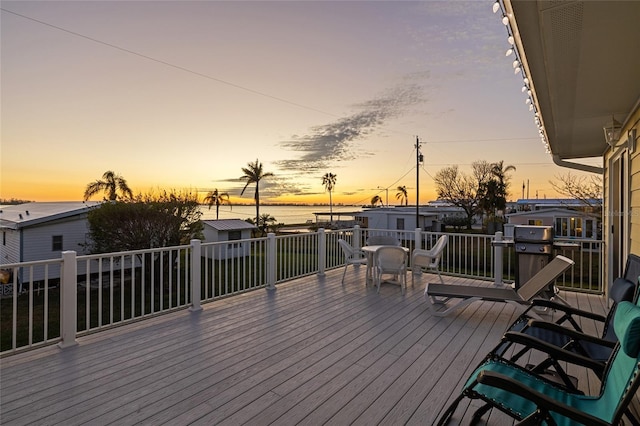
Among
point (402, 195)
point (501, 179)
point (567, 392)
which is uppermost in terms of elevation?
point (501, 179)

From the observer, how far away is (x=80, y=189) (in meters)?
17.9

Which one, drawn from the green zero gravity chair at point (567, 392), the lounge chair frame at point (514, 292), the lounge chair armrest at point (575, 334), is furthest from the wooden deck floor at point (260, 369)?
the lounge chair armrest at point (575, 334)

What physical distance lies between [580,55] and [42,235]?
17.6 metres

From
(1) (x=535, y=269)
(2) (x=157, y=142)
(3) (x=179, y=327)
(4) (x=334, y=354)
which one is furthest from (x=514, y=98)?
(2) (x=157, y=142)

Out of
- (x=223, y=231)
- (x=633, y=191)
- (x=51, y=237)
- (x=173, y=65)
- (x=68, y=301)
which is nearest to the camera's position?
(x=68, y=301)

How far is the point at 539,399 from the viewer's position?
4.86ft

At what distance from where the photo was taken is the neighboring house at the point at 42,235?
13188 mm

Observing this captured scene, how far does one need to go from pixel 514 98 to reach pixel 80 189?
20.5m

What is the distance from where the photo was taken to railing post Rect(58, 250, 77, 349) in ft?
11.1

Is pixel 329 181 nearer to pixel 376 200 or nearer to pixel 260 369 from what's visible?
pixel 376 200

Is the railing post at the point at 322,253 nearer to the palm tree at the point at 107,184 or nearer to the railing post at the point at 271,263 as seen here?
the railing post at the point at 271,263

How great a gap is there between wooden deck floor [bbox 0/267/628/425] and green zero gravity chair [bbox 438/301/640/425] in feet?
1.54

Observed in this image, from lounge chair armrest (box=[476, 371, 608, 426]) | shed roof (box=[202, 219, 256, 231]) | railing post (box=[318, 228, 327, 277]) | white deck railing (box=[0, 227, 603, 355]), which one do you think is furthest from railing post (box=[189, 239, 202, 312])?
shed roof (box=[202, 219, 256, 231])

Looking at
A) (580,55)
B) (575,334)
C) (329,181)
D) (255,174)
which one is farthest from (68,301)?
(329,181)
